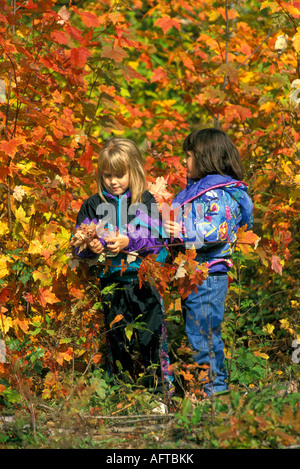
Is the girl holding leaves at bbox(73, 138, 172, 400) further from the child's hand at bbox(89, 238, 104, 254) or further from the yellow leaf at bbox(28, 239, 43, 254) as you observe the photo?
the yellow leaf at bbox(28, 239, 43, 254)

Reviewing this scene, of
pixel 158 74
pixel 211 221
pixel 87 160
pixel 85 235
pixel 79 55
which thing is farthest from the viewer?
pixel 158 74

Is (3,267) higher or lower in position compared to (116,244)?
lower

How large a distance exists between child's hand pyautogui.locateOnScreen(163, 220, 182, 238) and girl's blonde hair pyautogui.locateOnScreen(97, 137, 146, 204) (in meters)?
0.31

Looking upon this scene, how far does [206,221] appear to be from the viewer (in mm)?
3146

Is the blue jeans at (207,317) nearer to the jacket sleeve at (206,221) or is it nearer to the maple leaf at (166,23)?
the jacket sleeve at (206,221)

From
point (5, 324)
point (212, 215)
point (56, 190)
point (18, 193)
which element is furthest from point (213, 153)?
point (5, 324)

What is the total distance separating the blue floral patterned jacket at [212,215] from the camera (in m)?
3.13

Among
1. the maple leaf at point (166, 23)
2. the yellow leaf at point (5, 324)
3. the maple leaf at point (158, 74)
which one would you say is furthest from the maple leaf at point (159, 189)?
the maple leaf at point (158, 74)

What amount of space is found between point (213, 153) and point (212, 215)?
0.41 m

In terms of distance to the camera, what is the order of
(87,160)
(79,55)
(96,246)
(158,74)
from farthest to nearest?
1. (158,74)
2. (87,160)
3. (79,55)
4. (96,246)

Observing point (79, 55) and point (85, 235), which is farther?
point (79, 55)

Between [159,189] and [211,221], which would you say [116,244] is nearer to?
[159,189]

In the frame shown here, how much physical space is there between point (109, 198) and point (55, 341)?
95 centimetres
